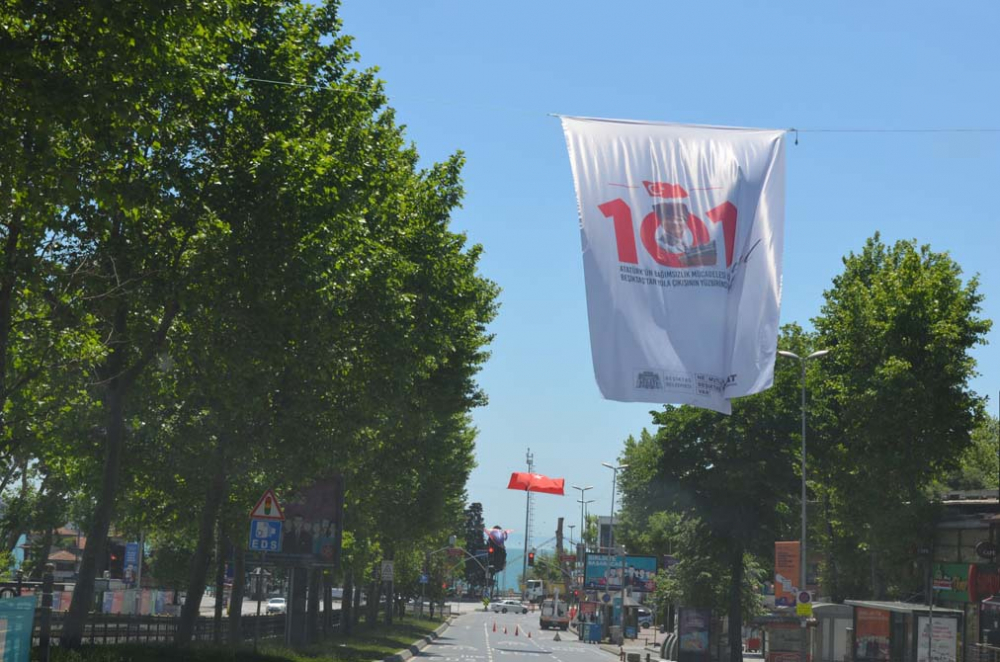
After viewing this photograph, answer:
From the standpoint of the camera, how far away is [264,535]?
88.6ft

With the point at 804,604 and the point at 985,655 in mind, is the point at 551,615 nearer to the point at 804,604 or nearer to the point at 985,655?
the point at 804,604

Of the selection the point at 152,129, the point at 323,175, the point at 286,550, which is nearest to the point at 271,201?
the point at 323,175

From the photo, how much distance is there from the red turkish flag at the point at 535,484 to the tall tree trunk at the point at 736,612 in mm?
77621

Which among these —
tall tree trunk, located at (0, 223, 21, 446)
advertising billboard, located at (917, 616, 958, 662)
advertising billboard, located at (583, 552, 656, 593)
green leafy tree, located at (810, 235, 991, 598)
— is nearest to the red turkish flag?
advertising billboard, located at (583, 552, 656, 593)

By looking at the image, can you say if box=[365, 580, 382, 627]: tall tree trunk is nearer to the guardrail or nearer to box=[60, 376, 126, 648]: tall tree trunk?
the guardrail

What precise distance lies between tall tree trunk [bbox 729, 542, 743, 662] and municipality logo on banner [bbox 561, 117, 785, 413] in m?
43.7

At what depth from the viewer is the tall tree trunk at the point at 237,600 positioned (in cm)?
3516

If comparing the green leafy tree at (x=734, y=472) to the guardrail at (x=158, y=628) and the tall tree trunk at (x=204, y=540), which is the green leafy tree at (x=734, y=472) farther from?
the tall tree trunk at (x=204, y=540)

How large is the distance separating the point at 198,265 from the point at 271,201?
1919mm

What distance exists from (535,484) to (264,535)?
113074 mm

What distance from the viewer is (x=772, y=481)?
2172 inches

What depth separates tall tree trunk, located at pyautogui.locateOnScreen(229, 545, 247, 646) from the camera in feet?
115

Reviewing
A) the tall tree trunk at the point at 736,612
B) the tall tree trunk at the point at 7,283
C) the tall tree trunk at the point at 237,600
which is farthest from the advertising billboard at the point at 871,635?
the tall tree trunk at the point at 7,283

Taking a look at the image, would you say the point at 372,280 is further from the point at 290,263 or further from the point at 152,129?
the point at 152,129
